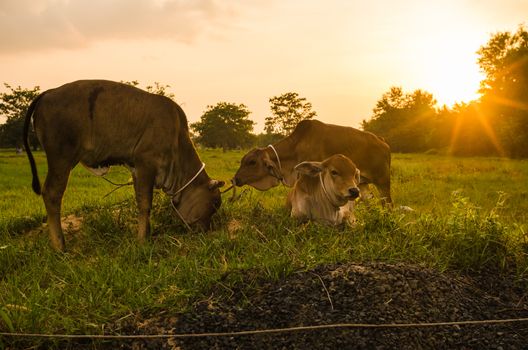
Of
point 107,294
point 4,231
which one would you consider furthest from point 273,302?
point 4,231

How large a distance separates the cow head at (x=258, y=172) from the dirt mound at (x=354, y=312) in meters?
2.60

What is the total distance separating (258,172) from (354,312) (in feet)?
10.7

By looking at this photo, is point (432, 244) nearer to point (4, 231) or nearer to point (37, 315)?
point (37, 315)

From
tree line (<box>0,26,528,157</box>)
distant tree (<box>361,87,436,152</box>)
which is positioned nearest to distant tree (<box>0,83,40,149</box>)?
tree line (<box>0,26,528,157</box>)

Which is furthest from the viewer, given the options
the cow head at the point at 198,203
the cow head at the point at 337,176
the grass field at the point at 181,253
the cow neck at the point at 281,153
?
the cow neck at the point at 281,153

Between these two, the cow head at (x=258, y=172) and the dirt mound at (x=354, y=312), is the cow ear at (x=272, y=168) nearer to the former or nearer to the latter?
the cow head at (x=258, y=172)

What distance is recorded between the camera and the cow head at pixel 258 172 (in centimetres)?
638

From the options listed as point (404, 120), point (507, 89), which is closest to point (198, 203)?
point (507, 89)

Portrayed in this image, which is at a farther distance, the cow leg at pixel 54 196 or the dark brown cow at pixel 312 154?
the dark brown cow at pixel 312 154

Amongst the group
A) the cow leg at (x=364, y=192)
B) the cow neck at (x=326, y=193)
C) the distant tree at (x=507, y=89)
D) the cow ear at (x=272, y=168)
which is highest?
the distant tree at (x=507, y=89)

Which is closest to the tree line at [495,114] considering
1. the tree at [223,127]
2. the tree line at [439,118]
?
the tree line at [439,118]

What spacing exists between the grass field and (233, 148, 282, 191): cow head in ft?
1.16

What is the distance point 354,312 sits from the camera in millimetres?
3381

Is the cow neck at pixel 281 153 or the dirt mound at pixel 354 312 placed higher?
the cow neck at pixel 281 153
